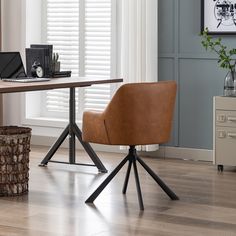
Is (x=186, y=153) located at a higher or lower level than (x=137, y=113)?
lower

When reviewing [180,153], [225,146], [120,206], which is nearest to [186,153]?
[180,153]

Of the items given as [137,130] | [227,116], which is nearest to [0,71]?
[137,130]

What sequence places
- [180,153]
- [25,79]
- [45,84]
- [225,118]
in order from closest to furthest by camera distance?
[45,84] → [25,79] → [225,118] → [180,153]

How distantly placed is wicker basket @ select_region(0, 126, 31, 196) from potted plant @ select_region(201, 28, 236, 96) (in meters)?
1.80

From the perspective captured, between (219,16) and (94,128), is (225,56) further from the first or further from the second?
(94,128)

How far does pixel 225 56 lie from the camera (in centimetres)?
627

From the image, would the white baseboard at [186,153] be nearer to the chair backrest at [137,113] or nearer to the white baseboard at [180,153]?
the white baseboard at [180,153]

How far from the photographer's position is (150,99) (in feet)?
16.1

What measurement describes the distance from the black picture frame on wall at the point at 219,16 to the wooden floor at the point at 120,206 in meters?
1.16

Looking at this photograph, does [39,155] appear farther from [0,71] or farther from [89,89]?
[0,71]

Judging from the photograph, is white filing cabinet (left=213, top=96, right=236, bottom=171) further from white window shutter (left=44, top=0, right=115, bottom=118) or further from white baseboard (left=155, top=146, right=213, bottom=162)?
white window shutter (left=44, top=0, right=115, bottom=118)

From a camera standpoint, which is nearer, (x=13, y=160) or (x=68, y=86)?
(x=13, y=160)

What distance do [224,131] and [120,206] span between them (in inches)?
61.2

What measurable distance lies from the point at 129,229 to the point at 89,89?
3152mm
